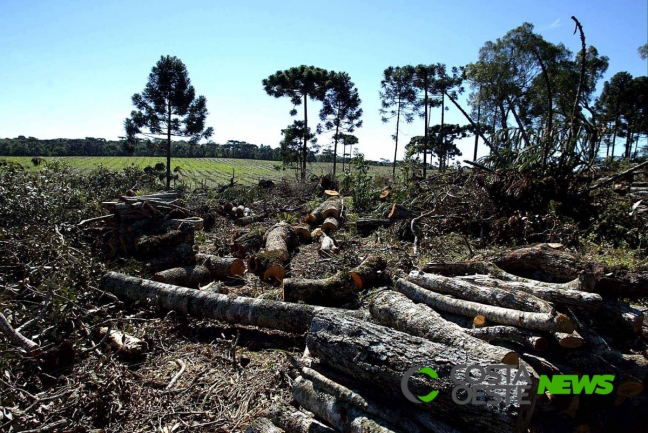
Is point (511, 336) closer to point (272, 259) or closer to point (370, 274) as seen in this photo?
point (370, 274)

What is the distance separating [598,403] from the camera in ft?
9.64

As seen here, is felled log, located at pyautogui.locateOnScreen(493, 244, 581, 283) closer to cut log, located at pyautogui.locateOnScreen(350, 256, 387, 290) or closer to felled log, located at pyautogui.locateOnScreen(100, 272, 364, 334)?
cut log, located at pyautogui.locateOnScreen(350, 256, 387, 290)

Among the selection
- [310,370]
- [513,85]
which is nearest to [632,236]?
[310,370]

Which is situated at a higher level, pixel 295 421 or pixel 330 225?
pixel 330 225

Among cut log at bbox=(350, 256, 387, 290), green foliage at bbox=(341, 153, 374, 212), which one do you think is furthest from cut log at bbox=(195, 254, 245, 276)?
green foliage at bbox=(341, 153, 374, 212)

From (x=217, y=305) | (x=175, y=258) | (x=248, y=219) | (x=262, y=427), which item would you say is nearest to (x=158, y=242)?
(x=175, y=258)

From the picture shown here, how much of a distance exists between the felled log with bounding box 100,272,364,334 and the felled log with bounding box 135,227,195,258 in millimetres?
1179

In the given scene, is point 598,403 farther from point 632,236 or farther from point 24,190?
point 24,190

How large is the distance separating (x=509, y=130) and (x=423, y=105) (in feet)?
61.5

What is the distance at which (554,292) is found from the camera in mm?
3449

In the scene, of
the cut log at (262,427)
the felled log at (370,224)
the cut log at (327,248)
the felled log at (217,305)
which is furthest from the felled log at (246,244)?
the cut log at (262,427)

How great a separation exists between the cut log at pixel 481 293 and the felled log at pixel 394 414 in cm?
146

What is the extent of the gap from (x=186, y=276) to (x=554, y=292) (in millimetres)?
5122

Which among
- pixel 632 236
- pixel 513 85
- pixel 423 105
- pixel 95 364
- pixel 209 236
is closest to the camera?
pixel 95 364
